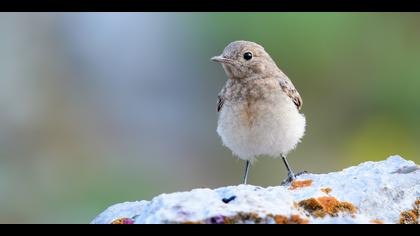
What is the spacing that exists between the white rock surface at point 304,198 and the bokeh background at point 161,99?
22.1 ft

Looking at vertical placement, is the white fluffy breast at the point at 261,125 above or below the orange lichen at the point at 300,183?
above

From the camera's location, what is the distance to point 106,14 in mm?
17016

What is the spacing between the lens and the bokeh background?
13859mm

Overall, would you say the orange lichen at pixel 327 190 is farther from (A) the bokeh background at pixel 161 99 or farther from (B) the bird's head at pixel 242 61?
(A) the bokeh background at pixel 161 99

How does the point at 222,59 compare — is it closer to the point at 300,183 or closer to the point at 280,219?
the point at 300,183

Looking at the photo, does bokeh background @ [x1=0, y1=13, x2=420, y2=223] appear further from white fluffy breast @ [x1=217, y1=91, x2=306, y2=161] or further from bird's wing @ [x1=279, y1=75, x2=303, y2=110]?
white fluffy breast @ [x1=217, y1=91, x2=306, y2=161]

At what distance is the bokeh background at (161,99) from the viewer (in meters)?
13.9

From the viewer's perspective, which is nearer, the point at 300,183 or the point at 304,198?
the point at 304,198

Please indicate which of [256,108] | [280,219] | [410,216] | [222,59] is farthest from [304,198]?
[222,59]

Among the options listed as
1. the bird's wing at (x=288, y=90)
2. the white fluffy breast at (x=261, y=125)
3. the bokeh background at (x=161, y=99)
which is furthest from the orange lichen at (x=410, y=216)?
the bokeh background at (x=161, y=99)

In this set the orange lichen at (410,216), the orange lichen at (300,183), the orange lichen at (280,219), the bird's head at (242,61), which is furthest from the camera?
the bird's head at (242,61)

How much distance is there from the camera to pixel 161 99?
1565 centimetres

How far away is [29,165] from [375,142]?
7037mm

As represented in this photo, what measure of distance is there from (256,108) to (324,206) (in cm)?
335
